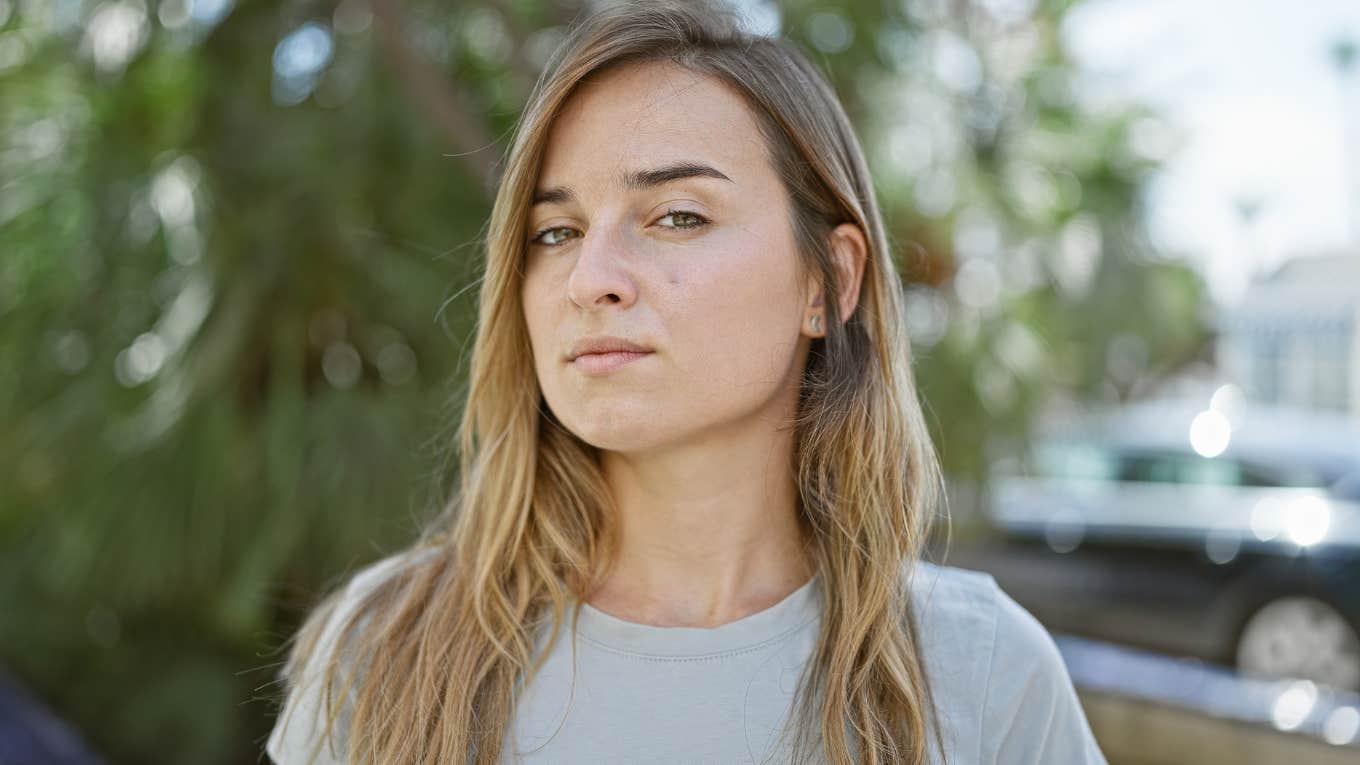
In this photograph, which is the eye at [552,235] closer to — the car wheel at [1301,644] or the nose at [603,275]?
the nose at [603,275]

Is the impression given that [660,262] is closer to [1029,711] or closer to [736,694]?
[736,694]

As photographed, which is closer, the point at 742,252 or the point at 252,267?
the point at 742,252

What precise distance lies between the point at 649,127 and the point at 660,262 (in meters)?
0.15

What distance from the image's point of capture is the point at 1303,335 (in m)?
8.93

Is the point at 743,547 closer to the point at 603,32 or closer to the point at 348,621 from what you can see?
the point at 348,621

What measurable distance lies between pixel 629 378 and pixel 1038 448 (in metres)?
2.80

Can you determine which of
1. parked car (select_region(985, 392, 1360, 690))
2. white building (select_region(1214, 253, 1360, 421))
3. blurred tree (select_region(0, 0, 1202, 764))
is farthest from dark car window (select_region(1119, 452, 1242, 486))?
blurred tree (select_region(0, 0, 1202, 764))

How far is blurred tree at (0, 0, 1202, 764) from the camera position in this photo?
295cm

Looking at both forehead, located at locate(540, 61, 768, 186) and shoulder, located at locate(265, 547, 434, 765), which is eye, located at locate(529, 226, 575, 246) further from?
shoulder, located at locate(265, 547, 434, 765)

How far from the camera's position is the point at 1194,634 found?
211 inches

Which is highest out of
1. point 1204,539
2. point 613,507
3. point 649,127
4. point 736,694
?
point 649,127

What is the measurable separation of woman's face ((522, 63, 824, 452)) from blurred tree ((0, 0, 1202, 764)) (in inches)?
54.3

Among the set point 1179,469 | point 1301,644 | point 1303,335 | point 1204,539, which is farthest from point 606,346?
point 1303,335

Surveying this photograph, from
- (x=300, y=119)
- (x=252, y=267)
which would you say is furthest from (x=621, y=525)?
(x=300, y=119)
